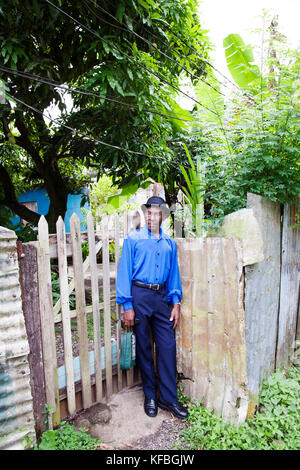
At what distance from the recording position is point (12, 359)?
1945 millimetres

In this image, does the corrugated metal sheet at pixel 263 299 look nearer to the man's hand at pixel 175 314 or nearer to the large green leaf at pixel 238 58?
the man's hand at pixel 175 314

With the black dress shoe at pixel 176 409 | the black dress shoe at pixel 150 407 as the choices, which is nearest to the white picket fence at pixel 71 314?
the black dress shoe at pixel 150 407

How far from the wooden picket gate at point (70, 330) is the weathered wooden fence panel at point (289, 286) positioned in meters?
1.75

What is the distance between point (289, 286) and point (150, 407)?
78.4 inches

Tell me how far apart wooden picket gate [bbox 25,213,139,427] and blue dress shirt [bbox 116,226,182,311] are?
0.18m

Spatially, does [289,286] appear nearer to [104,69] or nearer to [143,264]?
[143,264]

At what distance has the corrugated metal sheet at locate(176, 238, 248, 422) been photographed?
7.67ft

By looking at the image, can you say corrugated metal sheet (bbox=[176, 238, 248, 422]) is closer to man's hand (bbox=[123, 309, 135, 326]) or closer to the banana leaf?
man's hand (bbox=[123, 309, 135, 326])

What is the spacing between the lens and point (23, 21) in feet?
9.16

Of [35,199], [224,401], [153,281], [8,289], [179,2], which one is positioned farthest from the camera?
[35,199]

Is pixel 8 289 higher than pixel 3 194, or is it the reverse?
pixel 3 194

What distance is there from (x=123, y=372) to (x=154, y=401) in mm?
458

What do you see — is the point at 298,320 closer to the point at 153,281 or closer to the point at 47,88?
the point at 153,281

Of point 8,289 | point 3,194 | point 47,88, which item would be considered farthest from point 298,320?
point 3,194
